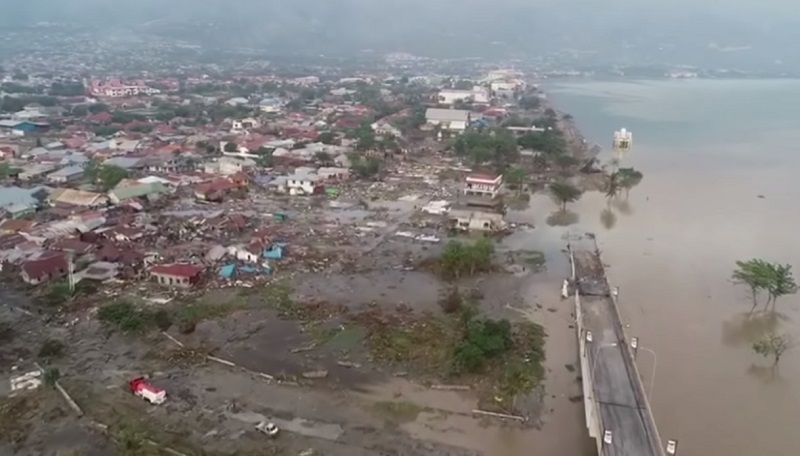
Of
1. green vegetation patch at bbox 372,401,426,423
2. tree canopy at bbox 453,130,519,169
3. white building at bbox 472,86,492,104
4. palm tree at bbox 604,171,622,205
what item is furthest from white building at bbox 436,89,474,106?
green vegetation patch at bbox 372,401,426,423

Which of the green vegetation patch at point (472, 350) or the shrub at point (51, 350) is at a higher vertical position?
the green vegetation patch at point (472, 350)

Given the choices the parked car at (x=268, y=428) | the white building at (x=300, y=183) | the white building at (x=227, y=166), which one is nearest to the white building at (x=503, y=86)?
the white building at (x=227, y=166)

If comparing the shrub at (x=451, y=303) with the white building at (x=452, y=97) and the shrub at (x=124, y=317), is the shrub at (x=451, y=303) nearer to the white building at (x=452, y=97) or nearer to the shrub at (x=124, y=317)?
the shrub at (x=124, y=317)

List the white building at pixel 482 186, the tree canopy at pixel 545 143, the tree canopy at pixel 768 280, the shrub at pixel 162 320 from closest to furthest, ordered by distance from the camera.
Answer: the shrub at pixel 162 320
the tree canopy at pixel 768 280
the white building at pixel 482 186
the tree canopy at pixel 545 143

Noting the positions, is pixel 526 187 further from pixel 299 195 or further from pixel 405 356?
pixel 405 356

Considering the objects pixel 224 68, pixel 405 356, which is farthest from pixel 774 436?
pixel 224 68

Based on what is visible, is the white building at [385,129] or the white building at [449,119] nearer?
the white building at [385,129]
